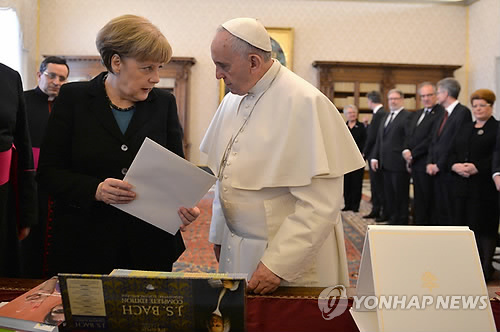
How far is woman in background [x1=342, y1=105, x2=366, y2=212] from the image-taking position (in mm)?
8320

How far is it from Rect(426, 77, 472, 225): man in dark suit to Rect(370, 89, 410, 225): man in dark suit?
840mm

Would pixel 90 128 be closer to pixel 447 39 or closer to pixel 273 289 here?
pixel 273 289

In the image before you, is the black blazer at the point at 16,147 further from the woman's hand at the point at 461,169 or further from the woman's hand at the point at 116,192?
the woman's hand at the point at 461,169

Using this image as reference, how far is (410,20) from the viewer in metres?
12.4

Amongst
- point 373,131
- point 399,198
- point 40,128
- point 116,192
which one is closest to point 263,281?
point 116,192

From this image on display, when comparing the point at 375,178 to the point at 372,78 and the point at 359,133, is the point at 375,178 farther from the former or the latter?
the point at 372,78

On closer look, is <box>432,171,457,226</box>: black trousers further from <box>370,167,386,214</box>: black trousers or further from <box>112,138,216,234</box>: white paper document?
<box>112,138,216,234</box>: white paper document

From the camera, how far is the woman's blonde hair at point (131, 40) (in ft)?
5.47

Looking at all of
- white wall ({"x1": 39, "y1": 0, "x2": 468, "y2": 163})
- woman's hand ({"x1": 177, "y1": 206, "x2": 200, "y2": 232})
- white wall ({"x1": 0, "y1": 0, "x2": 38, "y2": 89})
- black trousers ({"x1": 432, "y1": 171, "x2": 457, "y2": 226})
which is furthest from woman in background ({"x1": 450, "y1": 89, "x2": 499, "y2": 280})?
white wall ({"x1": 0, "y1": 0, "x2": 38, "y2": 89})

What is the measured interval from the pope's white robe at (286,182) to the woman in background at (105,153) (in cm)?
24

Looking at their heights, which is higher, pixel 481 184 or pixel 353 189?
pixel 481 184

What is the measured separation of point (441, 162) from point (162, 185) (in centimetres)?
434

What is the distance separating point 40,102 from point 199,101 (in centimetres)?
889

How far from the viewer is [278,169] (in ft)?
5.50
